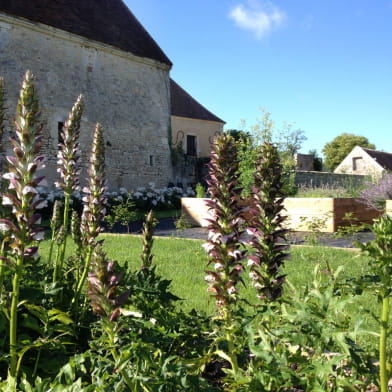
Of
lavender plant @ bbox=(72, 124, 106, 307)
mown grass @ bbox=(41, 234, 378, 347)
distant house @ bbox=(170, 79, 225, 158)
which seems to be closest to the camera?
lavender plant @ bbox=(72, 124, 106, 307)

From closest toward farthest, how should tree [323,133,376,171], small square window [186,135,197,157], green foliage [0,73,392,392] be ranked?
green foliage [0,73,392,392]
small square window [186,135,197,157]
tree [323,133,376,171]

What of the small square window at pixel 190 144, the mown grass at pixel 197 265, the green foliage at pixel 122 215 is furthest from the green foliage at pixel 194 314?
the small square window at pixel 190 144

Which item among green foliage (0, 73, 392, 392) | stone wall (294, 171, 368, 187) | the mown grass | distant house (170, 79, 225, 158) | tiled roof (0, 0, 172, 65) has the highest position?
tiled roof (0, 0, 172, 65)

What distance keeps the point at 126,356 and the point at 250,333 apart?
1.42 feet

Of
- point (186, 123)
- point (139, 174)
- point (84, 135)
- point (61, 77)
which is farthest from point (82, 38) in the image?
point (186, 123)

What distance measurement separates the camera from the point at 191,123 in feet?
94.3

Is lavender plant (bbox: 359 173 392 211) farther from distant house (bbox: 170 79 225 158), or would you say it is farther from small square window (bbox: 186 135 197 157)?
small square window (bbox: 186 135 197 157)

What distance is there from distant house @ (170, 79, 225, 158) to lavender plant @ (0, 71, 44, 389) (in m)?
26.1

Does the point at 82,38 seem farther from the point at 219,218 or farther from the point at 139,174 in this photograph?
the point at 219,218

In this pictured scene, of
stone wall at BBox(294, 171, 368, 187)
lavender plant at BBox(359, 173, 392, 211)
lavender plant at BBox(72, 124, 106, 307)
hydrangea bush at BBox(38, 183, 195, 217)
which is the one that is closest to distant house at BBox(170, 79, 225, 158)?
hydrangea bush at BBox(38, 183, 195, 217)

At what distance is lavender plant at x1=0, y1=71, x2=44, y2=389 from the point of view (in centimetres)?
159

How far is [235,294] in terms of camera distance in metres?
1.57

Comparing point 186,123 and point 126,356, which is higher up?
point 186,123

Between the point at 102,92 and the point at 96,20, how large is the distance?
3677 millimetres
